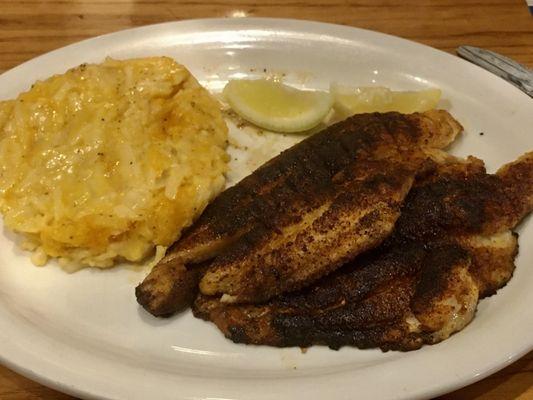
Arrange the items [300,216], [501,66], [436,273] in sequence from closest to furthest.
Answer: [436,273] < [300,216] < [501,66]

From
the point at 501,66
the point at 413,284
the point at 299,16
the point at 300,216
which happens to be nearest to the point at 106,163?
the point at 300,216

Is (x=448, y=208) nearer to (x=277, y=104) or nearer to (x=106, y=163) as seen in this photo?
(x=277, y=104)

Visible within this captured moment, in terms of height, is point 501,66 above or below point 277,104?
above

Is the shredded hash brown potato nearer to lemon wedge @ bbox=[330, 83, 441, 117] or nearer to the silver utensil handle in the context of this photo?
lemon wedge @ bbox=[330, 83, 441, 117]

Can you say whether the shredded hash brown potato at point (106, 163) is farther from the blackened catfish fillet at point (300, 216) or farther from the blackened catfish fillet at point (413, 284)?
the blackened catfish fillet at point (413, 284)

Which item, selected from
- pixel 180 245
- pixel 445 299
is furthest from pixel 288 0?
pixel 445 299

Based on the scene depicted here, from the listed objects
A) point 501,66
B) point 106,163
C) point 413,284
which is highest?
point 501,66

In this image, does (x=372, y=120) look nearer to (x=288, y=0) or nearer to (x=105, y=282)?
(x=105, y=282)

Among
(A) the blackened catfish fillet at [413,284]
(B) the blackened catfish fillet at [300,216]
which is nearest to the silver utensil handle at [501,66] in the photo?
(B) the blackened catfish fillet at [300,216]
